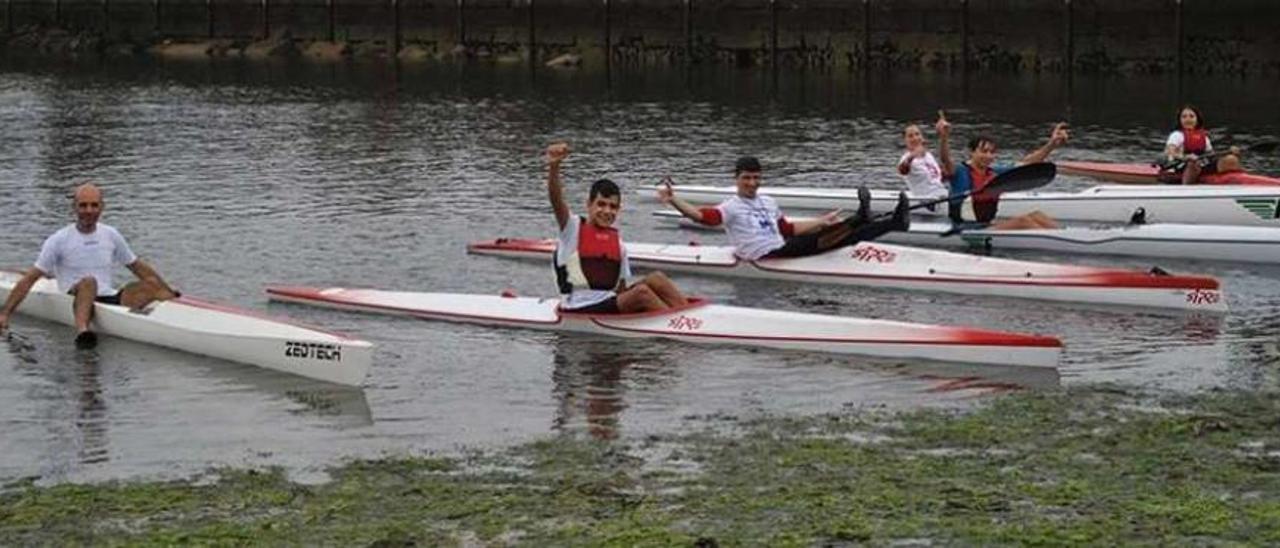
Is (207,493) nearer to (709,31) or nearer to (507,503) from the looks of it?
(507,503)

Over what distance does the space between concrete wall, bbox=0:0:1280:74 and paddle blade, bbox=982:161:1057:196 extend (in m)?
35.4

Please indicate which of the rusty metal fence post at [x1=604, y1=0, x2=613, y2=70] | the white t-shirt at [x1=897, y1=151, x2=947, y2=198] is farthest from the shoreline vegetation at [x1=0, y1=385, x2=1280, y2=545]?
the rusty metal fence post at [x1=604, y1=0, x2=613, y2=70]

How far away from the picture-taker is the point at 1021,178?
25.4 m

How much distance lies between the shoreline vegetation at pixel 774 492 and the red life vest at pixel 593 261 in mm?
4086

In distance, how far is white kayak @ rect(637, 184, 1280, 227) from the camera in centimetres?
2716

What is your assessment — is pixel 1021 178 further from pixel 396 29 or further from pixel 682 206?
pixel 396 29

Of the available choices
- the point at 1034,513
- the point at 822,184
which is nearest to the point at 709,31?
the point at 822,184

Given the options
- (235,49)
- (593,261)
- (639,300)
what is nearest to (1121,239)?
(639,300)

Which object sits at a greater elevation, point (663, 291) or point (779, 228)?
point (779, 228)

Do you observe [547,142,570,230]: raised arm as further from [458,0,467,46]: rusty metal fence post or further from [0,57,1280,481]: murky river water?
[458,0,467,46]: rusty metal fence post

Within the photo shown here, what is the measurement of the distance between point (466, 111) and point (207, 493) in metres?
39.1

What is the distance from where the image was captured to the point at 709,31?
69.6 m

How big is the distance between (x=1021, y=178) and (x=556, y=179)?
859 centimetres

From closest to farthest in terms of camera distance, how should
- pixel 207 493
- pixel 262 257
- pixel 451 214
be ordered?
pixel 207 493 < pixel 262 257 < pixel 451 214
